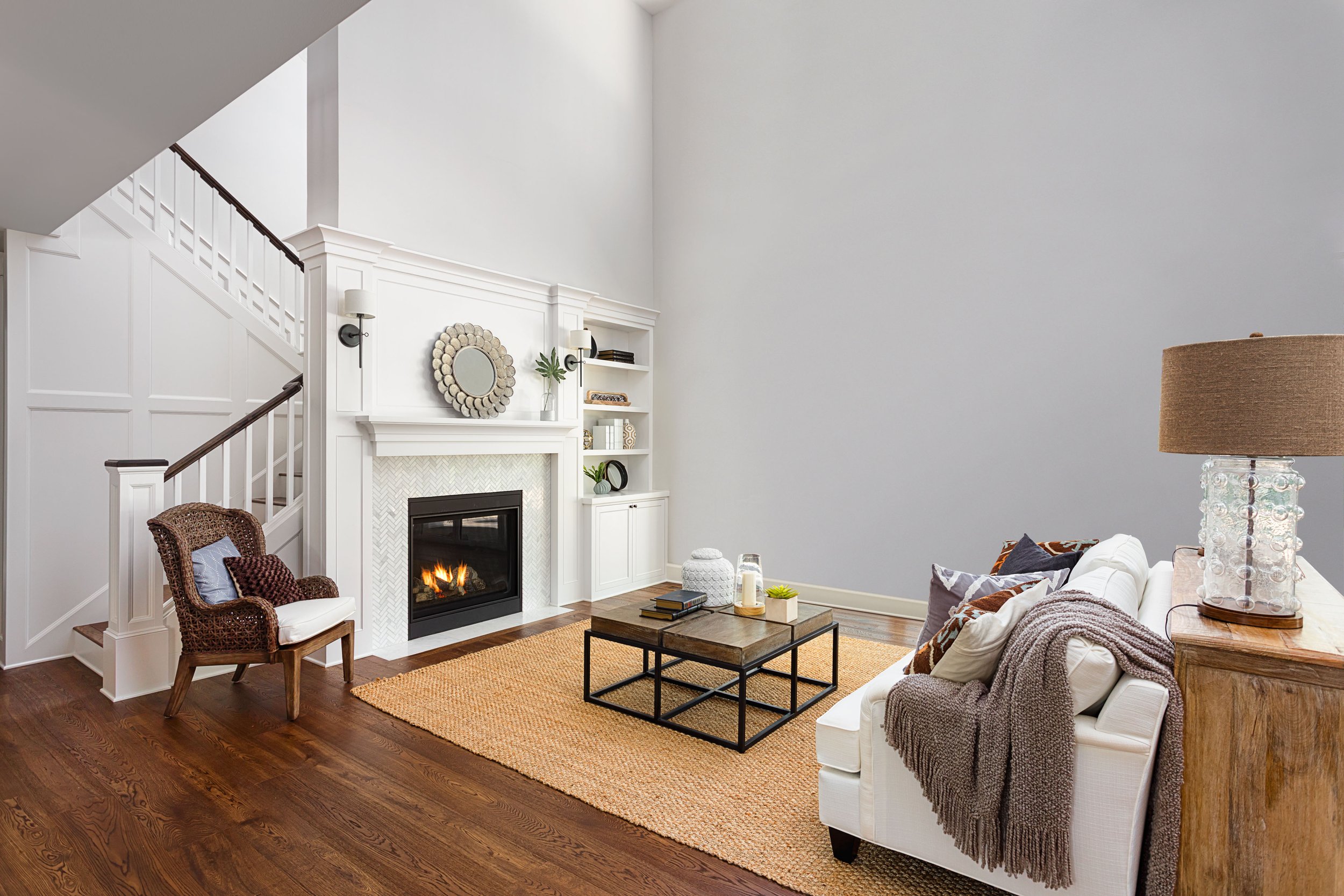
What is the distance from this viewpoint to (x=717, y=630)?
2984 mm

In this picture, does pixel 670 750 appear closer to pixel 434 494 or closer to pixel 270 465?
pixel 434 494

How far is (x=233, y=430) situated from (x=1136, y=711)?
4094 millimetres

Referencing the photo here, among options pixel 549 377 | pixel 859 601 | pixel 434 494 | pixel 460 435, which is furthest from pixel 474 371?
pixel 859 601

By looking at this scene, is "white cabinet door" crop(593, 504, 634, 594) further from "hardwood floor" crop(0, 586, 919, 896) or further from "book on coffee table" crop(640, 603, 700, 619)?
"hardwood floor" crop(0, 586, 919, 896)

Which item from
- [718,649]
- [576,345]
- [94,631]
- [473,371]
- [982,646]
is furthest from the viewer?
[576,345]

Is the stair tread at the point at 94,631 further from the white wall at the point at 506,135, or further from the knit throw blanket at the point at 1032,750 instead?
the knit throw blanket at the point at 1032,750

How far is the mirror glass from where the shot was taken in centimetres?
445

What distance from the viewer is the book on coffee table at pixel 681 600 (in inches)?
128

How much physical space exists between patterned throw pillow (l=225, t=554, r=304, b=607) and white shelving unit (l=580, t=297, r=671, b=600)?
2306 millimetres

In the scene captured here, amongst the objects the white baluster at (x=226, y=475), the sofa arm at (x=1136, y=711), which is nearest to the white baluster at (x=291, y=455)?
the white baluster at (x=226, y=475)

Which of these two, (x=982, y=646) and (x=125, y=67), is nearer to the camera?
(x=982, y=646)

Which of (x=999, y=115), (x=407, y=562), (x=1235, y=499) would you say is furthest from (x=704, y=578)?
(x=999, y=115)

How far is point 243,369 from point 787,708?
4228mm

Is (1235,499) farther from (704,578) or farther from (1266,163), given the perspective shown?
(1266,163)
